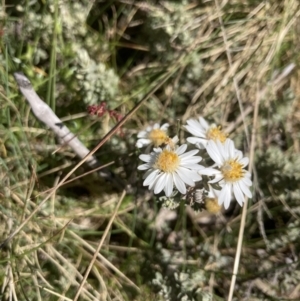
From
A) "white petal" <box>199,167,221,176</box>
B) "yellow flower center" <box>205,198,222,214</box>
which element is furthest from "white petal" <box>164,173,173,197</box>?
"yellow flower center" <box>205,198,222,214</box>

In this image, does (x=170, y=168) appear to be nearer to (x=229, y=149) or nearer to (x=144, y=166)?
(x=144, y=166)

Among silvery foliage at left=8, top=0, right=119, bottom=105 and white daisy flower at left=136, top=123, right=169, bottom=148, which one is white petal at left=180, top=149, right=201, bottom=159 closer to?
white daisy flower at left=136, top=123, right=169, bottom=148

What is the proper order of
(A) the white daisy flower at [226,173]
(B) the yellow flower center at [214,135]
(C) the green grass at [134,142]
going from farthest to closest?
1. (C) the green grass at [134,142]
2. (B) the yellow flower center at [214,135]
3. (A) the white daisy flower at [226,173]

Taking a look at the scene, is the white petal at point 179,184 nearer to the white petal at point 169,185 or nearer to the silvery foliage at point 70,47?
the white petal at point 169,185

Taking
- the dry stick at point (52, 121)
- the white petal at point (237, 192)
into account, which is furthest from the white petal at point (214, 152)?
the dry stick at point (52, 121)

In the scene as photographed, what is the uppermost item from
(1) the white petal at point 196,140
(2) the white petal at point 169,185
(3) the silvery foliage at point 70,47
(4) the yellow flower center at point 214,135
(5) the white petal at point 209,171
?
(3) the silvery foliage at point 70,47

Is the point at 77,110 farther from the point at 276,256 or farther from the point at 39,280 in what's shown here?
the point at 276,256
